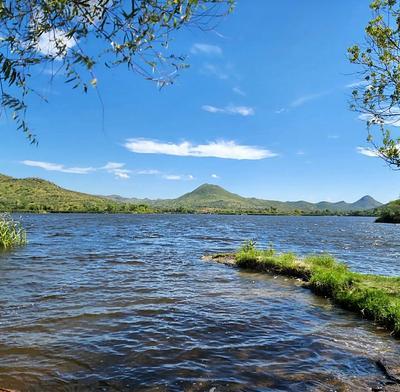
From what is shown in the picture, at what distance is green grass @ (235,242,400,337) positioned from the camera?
50.2 feet

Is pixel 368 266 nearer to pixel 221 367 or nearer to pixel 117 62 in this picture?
pixel 221 367

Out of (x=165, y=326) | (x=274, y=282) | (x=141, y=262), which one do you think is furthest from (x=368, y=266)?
(x=165, y=326)

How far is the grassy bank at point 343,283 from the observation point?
15312mm

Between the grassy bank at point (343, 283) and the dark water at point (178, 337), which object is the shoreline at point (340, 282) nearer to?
the grassy bank at point (343, 283)

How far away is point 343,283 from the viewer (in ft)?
64.8

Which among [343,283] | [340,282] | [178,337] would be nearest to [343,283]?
[343,283]

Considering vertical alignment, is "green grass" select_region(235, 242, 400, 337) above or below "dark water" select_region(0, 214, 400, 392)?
above

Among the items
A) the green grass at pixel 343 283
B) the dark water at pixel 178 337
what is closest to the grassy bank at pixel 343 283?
the green grass at pixel 343 283

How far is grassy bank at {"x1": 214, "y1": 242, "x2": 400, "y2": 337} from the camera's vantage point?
15312mm

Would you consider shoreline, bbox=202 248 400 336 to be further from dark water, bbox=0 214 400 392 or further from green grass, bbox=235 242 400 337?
dark water, bbox=0 214 400 392

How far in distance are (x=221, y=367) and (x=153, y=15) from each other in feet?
28.6

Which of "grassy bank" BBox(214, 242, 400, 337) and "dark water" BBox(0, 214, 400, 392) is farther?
"grassy bank" BBox(214, 242, 400, 337)

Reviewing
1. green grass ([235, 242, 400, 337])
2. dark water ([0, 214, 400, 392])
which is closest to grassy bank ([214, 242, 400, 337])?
green grass ([235, 242, 400, 337])

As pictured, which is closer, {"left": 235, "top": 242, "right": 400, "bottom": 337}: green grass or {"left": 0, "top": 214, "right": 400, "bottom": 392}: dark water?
{"left": 0, "top": 214, "right": 400, "bottom": 392}: dark water
